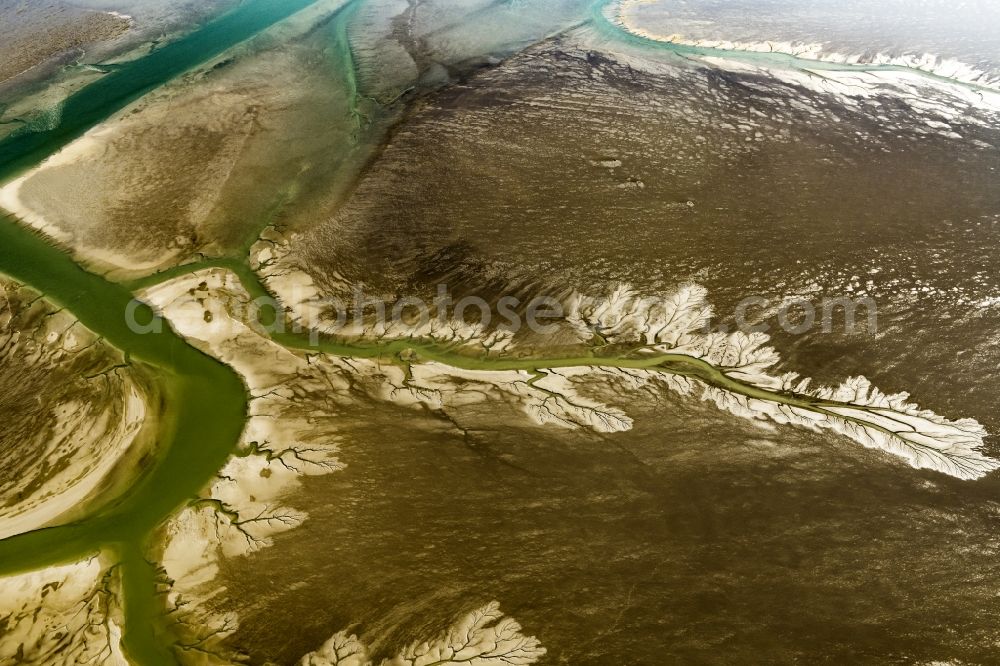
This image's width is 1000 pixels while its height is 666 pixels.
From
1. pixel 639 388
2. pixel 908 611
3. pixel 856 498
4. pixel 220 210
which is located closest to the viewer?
pixel 908 611

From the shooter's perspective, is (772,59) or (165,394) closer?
(165,394)

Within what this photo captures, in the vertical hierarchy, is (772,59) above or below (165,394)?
above

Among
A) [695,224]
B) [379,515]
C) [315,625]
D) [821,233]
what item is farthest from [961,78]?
[315,625]

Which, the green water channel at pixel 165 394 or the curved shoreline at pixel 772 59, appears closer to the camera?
the green water channel at pixel 165 394

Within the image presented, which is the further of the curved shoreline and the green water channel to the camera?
the curved shoreline

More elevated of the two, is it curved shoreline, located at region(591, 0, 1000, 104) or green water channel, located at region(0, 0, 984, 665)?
curved shoreline, located at region(591, 0, 1000, 104)

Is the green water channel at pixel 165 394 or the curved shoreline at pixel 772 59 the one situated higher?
the curved shoreline at pixel 772 59

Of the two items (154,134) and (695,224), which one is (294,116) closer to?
(154,134)

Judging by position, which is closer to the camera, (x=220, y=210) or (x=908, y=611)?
(x=908, y=611)
